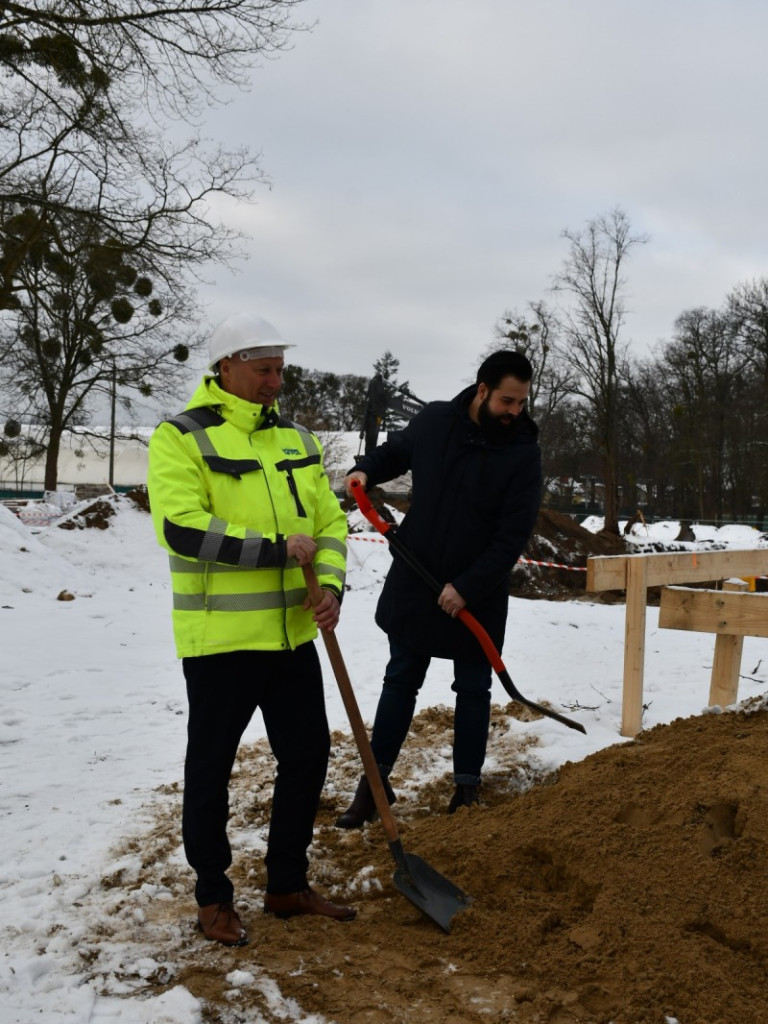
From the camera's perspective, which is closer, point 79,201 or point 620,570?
point 620,570

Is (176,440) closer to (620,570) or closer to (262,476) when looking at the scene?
(262,476)

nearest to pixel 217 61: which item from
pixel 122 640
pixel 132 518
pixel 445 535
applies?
pixel 122 640

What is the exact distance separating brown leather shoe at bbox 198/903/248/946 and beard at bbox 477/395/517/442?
209 centimetres

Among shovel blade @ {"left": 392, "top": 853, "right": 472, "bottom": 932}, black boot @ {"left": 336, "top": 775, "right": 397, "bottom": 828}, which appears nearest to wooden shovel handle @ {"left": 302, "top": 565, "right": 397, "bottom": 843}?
shovel blade @ {"left": 392, "top": 853, "right": 472, "bottom": 932}

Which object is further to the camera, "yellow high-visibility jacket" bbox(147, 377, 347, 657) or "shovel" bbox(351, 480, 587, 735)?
"shovel" bbox(351, 480, 587, 735)

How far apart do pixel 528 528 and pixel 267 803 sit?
68.6 inches

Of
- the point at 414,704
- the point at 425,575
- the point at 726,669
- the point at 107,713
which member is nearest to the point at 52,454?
the point at 107,713

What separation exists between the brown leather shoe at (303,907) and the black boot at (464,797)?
1.07 m

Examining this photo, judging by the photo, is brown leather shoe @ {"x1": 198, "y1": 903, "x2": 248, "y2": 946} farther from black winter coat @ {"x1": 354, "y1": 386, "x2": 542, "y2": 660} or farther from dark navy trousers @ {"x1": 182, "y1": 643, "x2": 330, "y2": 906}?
black winter coat @ {"x1": 354, "y1": 386, "x2": 542, "y2": 660}

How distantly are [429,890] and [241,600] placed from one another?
3.92ft

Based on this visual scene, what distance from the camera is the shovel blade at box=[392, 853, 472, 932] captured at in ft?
9.56

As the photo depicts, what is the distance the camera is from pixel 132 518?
15.8 m

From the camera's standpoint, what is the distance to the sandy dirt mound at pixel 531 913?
2.44m

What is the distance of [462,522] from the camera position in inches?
152
